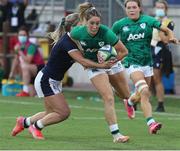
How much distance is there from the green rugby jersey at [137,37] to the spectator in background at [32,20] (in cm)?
1222

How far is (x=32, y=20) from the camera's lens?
89.7ft

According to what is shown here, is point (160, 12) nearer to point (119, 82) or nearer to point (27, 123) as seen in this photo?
point (119, 82)

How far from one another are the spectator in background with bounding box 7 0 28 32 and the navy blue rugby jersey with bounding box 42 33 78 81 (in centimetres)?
1340

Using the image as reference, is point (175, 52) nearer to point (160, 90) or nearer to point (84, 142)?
point (160, 90)

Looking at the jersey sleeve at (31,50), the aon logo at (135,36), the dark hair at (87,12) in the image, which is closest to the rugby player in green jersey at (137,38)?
the aon logo at (135,36)

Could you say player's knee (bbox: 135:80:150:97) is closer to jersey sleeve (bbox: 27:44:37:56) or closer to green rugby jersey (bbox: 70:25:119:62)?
green rugby jersey (bbox: 70:25:119:62)

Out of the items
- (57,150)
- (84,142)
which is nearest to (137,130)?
Answer: (84,142)

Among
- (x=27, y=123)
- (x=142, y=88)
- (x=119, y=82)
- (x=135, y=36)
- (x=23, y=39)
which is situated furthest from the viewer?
(x=23, y=39)

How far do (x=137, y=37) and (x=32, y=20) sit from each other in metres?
13.0

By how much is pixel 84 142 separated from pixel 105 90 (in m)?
0.77

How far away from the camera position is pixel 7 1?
88.1 ft

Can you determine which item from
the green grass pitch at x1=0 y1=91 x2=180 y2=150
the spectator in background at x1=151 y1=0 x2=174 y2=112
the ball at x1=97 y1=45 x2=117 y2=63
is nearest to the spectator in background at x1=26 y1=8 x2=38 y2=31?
the green grass pitch at x1=0 y1=91 x2=180 y2=150

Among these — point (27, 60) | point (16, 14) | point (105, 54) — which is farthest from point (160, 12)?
point (16, 14)

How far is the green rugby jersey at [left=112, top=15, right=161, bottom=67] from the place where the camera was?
14.5m
